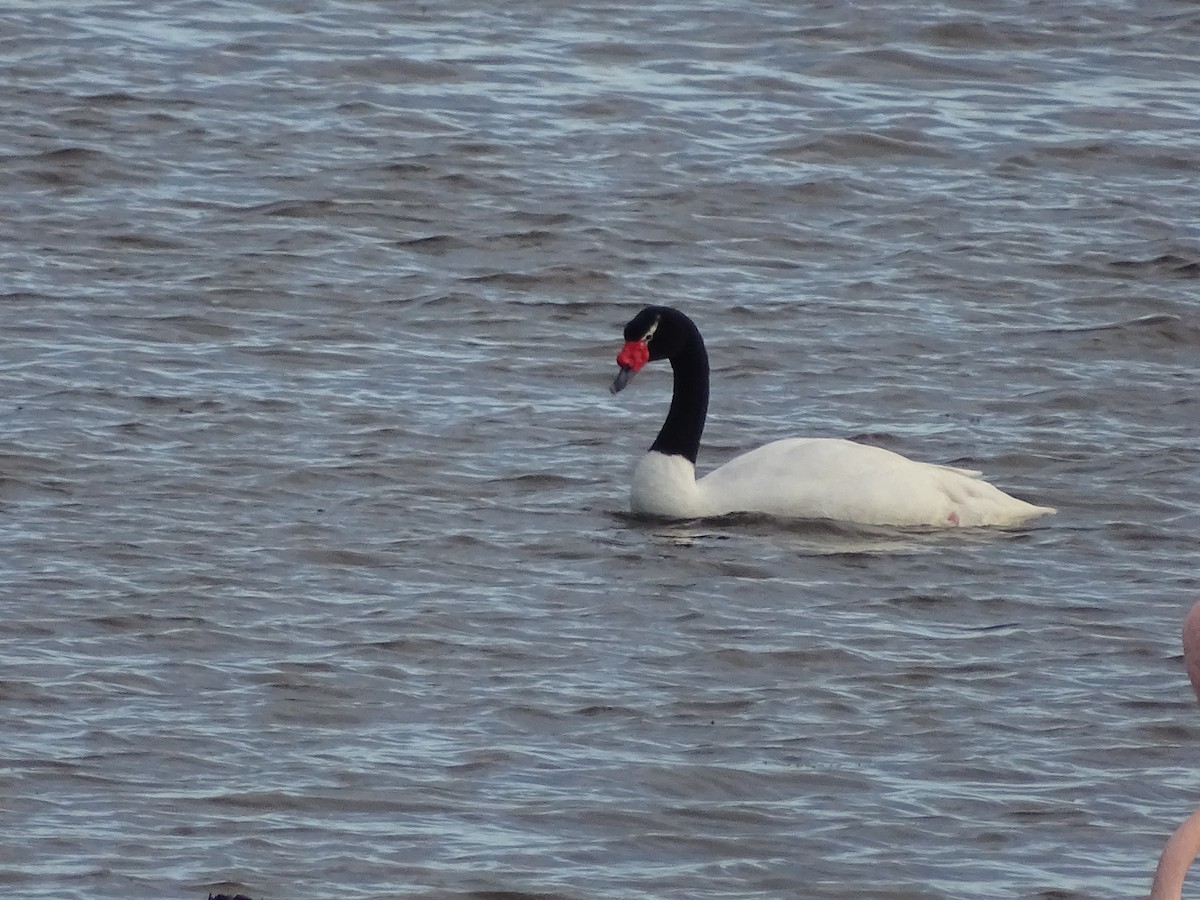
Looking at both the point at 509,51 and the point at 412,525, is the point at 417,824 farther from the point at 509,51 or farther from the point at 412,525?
the point at 509,51

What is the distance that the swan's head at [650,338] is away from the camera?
12.0m

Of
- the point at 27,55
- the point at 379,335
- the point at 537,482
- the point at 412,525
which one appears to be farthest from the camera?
the point at 27,55

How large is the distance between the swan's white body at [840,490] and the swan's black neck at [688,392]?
1.17ft

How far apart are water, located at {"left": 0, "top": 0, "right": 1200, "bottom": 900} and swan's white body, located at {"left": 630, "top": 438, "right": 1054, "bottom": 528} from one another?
0.35 feet

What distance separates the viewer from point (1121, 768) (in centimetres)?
812

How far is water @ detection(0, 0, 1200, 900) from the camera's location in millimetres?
7535

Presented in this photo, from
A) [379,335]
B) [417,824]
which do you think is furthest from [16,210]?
[417,824]

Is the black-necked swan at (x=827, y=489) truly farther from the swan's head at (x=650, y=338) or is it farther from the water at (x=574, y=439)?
the swan's head at (x=650, y=338)

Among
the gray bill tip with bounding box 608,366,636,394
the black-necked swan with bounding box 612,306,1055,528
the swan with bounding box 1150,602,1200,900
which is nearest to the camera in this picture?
the swan with bounding box 1150,602,1200,900

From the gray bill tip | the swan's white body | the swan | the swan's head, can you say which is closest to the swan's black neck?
the swan's head

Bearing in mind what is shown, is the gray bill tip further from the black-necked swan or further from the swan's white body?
the swan's white body

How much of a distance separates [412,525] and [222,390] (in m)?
2.14

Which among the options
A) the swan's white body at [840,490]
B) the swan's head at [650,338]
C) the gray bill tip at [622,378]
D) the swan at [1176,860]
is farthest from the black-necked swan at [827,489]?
the swan at [1176,860]

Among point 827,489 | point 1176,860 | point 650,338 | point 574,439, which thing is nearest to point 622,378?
point 650,338
